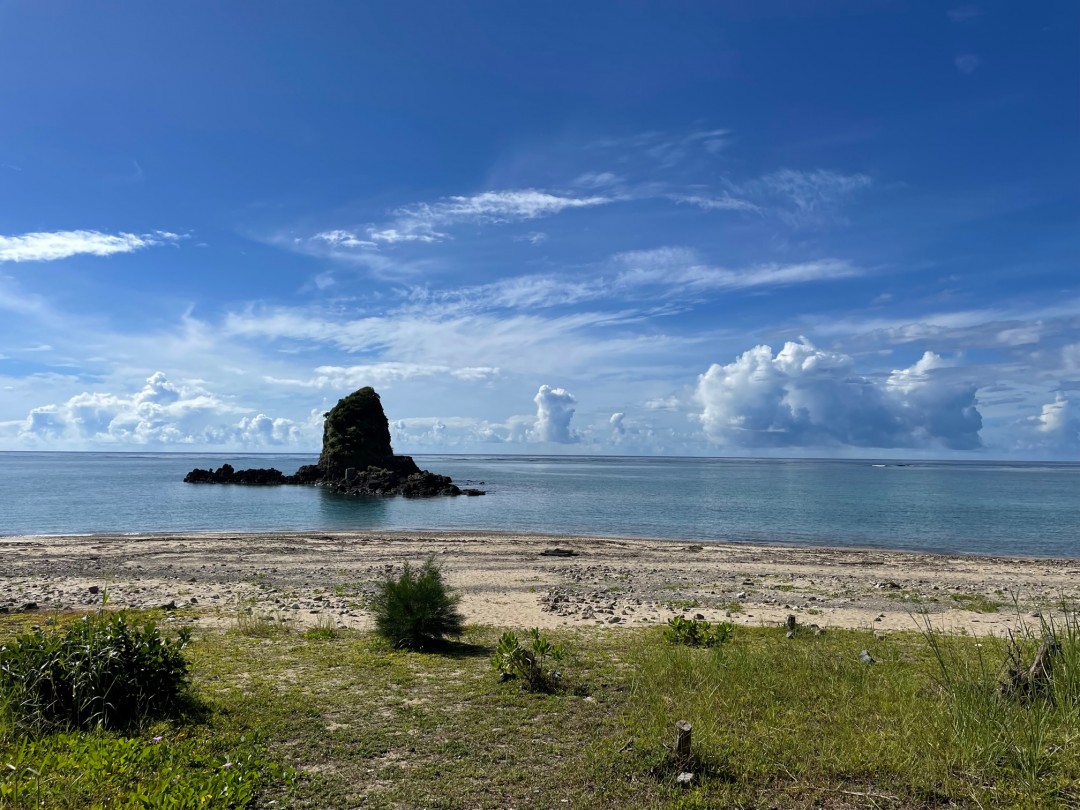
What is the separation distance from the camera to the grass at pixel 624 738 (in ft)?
19.9

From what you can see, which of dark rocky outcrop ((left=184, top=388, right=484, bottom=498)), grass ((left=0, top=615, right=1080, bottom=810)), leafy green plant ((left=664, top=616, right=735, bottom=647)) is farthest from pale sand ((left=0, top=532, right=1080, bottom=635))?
dark rocky outcrop ((left=184, top=388, right=484, bottom=498))

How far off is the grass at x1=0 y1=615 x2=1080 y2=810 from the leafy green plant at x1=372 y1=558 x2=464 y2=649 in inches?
66.8

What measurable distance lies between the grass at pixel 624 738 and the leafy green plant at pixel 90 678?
413mm

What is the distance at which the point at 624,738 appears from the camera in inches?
291

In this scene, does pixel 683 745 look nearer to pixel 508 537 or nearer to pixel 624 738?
pixel 624 738

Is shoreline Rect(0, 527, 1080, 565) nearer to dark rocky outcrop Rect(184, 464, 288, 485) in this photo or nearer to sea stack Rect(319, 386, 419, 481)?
sea stack Rect(319, 386, 419, 481)

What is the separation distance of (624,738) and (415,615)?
5.90 metres

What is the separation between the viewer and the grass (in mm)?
6055

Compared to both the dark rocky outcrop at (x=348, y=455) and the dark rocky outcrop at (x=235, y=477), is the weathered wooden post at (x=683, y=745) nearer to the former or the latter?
the dark rocky outcrop at (x=348, y=455)

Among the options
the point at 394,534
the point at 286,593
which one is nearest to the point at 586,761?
the point at 286,593

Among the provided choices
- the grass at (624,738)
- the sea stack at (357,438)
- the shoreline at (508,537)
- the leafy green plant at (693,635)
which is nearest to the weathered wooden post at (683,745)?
the grass at (624,738)

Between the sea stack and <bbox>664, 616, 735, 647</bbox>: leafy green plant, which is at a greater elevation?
the sea stack

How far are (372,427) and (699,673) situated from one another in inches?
4075

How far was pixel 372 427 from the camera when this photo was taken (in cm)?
10838
